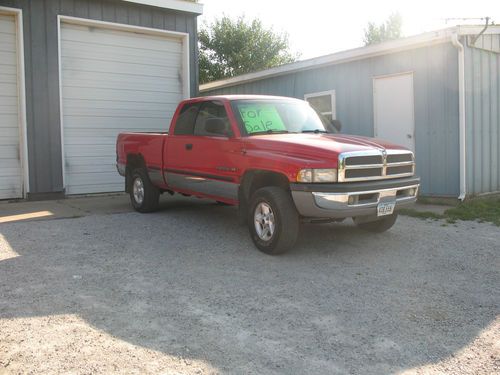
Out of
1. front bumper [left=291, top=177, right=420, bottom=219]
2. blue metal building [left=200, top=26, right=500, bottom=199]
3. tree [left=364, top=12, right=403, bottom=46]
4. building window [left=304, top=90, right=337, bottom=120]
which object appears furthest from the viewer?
tree [left=364, top=12, right=403, bottom=46]

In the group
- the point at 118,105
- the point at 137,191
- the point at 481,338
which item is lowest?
the point at 481,338

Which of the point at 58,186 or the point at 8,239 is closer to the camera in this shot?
the point at 8,239

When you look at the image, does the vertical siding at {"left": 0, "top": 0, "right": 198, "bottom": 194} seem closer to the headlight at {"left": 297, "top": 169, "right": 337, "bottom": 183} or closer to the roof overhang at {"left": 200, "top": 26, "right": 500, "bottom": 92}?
the roof overhang at {"left": 200, "top": 26, "right": 500, "bottom": 92}

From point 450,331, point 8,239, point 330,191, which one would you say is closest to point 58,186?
point 8,239

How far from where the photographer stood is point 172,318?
12.7 ft

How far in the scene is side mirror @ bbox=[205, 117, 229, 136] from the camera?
21.2ft

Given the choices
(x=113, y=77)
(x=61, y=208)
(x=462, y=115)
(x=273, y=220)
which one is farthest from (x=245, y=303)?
(x=113, y=77)

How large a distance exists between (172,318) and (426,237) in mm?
4212

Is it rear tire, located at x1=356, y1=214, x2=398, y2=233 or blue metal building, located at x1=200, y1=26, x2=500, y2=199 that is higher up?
blue metal building, located at x1=200, y1=26, x2=500, y2=199

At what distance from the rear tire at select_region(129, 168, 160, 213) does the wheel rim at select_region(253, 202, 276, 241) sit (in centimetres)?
310

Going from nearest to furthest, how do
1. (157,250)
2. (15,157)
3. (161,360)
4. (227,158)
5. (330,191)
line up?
(161,360), (330,191), (157,250), (227,158), (15,157)

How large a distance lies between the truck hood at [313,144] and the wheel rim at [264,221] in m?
0.68

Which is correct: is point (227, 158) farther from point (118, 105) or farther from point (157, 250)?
point (118, 105)

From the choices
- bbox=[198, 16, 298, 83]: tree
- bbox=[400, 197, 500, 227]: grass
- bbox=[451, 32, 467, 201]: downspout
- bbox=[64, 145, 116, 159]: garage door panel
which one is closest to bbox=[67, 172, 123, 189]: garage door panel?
bbox=[64, 145, 116, 159]: garage door panel
